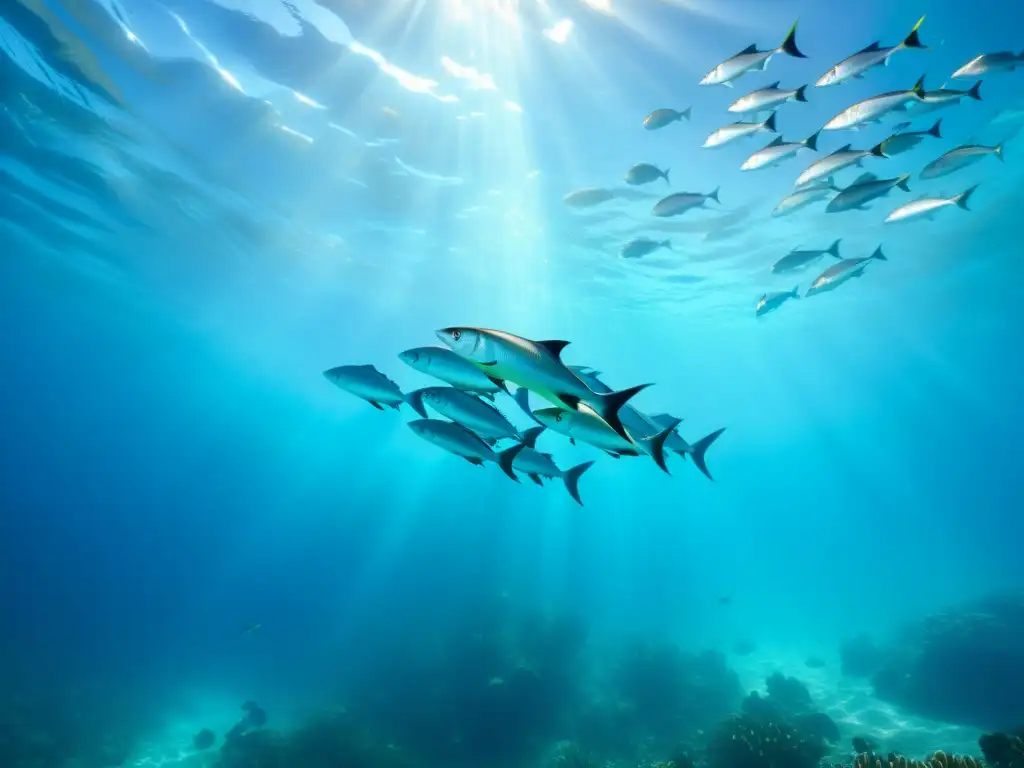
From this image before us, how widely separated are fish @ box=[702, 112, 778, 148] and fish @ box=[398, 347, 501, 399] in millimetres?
4949

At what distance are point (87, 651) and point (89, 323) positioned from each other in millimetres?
29471

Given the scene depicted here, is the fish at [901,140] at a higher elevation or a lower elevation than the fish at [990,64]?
lower

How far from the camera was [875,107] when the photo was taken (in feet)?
15.6

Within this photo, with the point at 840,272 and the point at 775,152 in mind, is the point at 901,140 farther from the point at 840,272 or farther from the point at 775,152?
the point at 840,272

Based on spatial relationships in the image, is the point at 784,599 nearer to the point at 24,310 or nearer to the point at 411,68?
the point at 411,68

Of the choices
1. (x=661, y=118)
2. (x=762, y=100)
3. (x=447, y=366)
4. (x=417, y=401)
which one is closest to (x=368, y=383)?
(x=417, y=401)

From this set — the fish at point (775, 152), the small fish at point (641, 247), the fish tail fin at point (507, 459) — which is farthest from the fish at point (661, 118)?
the fish tail fin at point (507, 459)

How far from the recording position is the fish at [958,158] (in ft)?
16.1

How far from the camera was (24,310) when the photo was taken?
38.9 metres

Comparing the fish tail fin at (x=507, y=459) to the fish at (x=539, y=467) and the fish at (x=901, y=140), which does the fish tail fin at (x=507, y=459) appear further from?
the fish at (x=901, y=140)

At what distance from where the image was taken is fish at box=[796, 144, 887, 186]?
4896 millimetres

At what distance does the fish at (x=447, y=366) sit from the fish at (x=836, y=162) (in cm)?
480

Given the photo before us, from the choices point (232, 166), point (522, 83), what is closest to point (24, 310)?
point (232, 166)

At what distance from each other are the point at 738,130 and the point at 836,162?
1.19 meters
